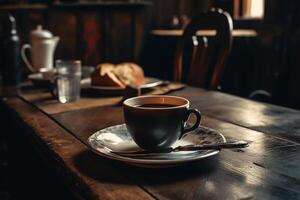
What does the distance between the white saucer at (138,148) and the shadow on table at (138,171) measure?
0.05ft

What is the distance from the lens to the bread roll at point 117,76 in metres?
1.44

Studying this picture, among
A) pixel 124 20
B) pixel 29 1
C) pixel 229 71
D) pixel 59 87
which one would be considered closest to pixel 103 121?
pixel 59 87

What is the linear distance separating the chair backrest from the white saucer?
871mm

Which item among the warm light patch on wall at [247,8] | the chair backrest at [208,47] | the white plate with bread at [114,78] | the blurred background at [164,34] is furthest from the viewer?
the warm light patch on wall at [247,8]

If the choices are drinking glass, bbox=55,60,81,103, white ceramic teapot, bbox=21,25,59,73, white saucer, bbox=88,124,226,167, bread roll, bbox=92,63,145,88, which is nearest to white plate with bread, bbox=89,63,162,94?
bread roll, bbox=92,63,145,88

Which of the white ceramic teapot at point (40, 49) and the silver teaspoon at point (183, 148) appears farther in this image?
the white ceramic teapot at point (40, 49)

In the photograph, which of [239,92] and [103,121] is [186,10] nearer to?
[239,92]

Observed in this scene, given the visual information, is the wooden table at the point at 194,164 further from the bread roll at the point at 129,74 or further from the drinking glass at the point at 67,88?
the bread roll at the point at 129,74

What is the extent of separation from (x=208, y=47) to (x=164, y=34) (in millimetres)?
2434

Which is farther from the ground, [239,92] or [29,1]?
[29,1]

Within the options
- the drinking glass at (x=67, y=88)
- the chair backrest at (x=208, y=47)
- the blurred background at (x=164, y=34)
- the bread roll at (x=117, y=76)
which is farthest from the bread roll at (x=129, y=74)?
the blurred background at (x=164, y=34)

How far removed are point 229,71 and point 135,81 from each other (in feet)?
6.00

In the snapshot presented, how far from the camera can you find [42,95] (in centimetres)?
144

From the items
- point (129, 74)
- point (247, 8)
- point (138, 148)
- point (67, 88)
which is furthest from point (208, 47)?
point (247, 8)
